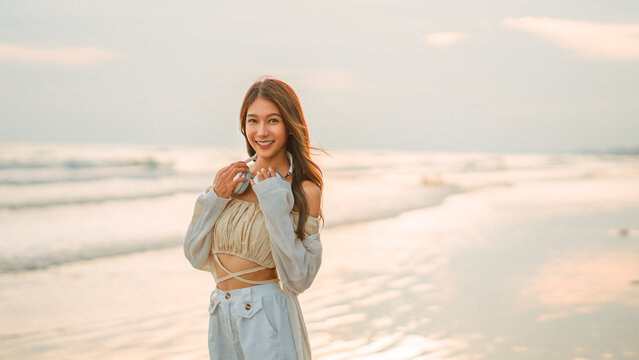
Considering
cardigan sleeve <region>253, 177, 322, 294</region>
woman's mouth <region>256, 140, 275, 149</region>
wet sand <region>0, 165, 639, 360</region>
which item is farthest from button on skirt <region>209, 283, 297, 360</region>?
wet sand <region>0, 165, 639, 360</region>

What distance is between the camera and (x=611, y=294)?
650cm

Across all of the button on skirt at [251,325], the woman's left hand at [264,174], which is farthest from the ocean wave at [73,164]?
the woman's left hand at [264,174]

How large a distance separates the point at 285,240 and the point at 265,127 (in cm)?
51

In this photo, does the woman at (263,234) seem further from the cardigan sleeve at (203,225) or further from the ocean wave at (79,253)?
the ocean wave at (79,253)

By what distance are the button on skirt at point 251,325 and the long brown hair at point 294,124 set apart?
396 mm

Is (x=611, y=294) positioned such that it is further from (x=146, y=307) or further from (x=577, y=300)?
(x=146, y=307)

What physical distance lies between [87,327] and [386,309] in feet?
9.13

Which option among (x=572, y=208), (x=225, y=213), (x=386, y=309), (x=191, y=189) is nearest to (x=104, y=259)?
(x=386, y=309)

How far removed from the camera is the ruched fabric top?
2633mm

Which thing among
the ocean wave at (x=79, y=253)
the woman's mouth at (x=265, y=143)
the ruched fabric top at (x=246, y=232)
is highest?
the woman's mouth at (x=265, y=143)

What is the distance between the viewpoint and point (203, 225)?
2691mm

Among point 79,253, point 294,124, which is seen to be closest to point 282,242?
point 294,124

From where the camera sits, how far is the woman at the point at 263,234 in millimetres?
2535

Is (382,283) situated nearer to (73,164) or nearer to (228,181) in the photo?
(228,181)
